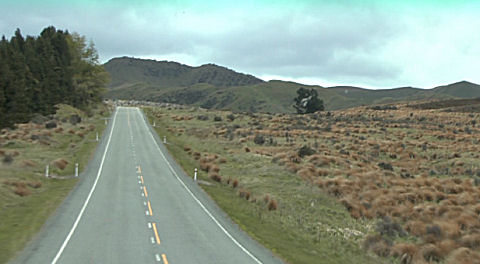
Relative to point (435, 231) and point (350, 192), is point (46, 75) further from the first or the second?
point (435, 231)

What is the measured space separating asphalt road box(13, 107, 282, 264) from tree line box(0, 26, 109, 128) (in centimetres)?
2546

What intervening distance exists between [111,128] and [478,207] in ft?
164

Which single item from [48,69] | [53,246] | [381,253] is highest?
[48,69]

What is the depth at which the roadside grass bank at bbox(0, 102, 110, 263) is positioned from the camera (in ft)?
58.2

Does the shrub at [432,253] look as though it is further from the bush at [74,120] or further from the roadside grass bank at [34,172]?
the bush at [74,120]

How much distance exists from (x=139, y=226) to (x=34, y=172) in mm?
14971

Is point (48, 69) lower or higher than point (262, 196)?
higher

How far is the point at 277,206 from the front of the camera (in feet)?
83.0

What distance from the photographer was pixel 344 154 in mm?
42906

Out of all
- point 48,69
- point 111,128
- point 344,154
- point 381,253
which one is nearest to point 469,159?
point 344,154

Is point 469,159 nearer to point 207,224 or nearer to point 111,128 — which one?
point 207,224

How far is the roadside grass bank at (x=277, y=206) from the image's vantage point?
59.5 ft

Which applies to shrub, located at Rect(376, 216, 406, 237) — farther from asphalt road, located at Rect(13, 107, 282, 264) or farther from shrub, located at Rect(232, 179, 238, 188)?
shrub, located at Rect(232, 179, 238, 188)

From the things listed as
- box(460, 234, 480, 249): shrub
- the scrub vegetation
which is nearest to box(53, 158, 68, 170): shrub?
the scrub vegetation
